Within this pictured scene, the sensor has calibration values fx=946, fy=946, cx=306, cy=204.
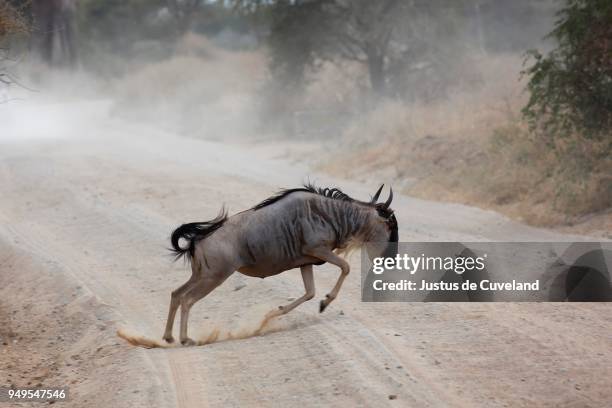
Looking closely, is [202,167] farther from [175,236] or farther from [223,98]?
[223,98]

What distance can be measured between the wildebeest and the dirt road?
577mm

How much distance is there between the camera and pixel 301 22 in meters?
34.5

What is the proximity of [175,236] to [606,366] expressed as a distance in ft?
13.7

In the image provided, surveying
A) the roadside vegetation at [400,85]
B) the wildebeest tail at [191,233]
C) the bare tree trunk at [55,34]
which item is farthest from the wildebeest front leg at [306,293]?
the bare tree trunk at [55,34]

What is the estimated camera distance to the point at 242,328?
989 cm

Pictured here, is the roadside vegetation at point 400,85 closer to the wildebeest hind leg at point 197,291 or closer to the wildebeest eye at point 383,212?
the wildebeest hind leg at point 197,291

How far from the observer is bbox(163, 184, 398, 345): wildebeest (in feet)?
30.3

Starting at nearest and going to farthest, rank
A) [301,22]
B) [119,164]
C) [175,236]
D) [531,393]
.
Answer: [531,393] < [175,236] < [119,164] < [301,22]

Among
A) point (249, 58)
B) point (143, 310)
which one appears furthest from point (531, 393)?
point (249, 58)

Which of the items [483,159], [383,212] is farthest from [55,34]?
[383,212]

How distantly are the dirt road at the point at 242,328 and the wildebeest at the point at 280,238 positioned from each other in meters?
0.58

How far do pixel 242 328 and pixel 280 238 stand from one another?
1.14m

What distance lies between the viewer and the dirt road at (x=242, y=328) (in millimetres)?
7547

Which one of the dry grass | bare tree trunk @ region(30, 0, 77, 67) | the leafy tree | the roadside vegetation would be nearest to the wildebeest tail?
the roadside vegetation
